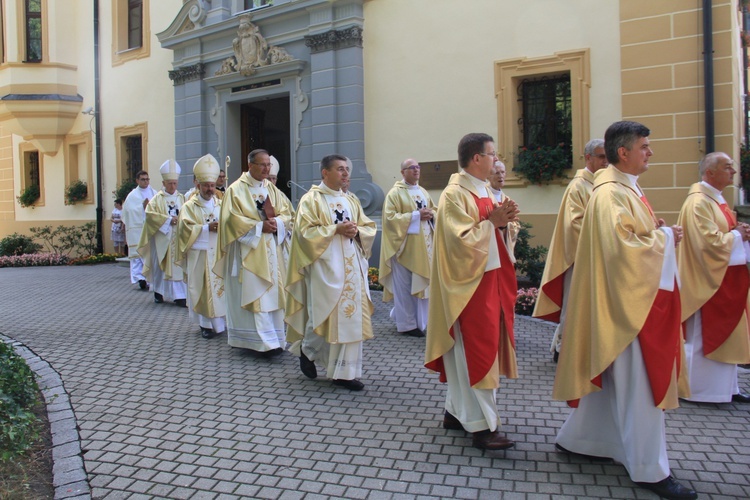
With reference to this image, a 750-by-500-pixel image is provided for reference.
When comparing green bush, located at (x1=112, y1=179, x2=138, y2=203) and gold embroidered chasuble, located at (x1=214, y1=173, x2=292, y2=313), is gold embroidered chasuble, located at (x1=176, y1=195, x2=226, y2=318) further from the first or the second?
green bush, located at (x1=112, y1=179, x2=138, y2=203)

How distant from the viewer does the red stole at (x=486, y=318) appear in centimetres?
392

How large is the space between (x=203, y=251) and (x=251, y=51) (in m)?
7.46

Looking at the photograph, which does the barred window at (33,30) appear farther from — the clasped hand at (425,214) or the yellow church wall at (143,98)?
the clasped hand at (425,214)

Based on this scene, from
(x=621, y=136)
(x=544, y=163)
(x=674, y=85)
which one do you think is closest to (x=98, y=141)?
(x=544, y=163)

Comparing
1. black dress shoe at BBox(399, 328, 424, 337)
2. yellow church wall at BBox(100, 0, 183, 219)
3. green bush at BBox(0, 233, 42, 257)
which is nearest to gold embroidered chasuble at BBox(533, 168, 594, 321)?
black dress shoe at BBox(399, 328, 424, 337)

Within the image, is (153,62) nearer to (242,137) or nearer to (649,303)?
(242,137)

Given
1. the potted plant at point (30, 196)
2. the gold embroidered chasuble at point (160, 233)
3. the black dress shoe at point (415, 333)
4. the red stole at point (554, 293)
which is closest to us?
the red stole at point (554, 293)

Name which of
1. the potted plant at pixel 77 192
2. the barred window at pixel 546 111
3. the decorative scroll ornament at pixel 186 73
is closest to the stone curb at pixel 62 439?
the barred window at pixel 546 111

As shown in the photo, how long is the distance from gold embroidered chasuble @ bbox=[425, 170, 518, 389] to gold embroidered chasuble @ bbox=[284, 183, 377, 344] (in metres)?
1.38

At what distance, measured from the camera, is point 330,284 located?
18.1 ft

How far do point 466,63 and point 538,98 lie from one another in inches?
54.6

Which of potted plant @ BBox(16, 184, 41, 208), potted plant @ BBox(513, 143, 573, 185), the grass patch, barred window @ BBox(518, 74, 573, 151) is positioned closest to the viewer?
the grass patch

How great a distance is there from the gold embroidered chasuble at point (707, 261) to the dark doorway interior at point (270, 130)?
10988 millimetres

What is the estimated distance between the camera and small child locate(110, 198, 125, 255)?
16.8 meters
